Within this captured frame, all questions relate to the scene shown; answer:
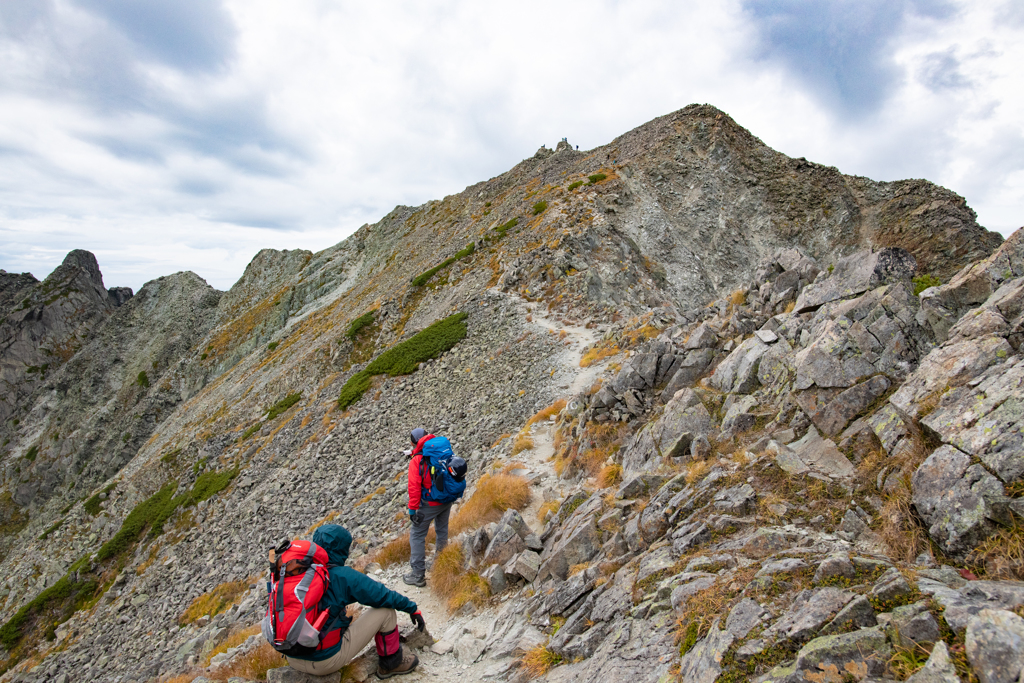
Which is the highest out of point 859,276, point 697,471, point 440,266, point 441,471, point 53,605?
point 440,266

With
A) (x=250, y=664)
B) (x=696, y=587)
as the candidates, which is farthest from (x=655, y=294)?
(x=250, y=664)

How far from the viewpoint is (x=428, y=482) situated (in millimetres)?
9539

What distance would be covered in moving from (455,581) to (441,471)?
225 cm

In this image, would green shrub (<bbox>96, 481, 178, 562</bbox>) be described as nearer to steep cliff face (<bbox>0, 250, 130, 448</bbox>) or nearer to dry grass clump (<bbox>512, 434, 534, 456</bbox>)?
dry grass clump (<bbox>512, 434, 534, 456</bbox>)

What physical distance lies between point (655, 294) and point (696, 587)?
23.0m

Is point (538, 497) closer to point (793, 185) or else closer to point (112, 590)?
point (112, 590)

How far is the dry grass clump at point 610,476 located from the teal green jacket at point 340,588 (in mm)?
5181

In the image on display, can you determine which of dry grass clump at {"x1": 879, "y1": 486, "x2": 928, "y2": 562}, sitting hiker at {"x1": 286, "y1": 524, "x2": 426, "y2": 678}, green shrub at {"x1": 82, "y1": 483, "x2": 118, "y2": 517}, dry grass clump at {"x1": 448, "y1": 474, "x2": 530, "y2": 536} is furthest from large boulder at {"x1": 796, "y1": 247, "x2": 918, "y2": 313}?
green shrub at {"x1": 82, "y1": 483, "x2": 118, "y2": 517}

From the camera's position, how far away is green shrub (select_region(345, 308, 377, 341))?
34.0m

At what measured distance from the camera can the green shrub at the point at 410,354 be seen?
85.9 feet

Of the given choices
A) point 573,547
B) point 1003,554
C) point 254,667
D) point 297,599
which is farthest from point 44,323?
point 1003,554

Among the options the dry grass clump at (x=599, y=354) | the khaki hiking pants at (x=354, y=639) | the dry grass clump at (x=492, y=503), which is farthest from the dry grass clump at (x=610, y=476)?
the dry grass clump at (x=599, y=354)

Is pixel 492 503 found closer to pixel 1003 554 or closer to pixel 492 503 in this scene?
pixel 492 503

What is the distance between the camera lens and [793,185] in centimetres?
3606
